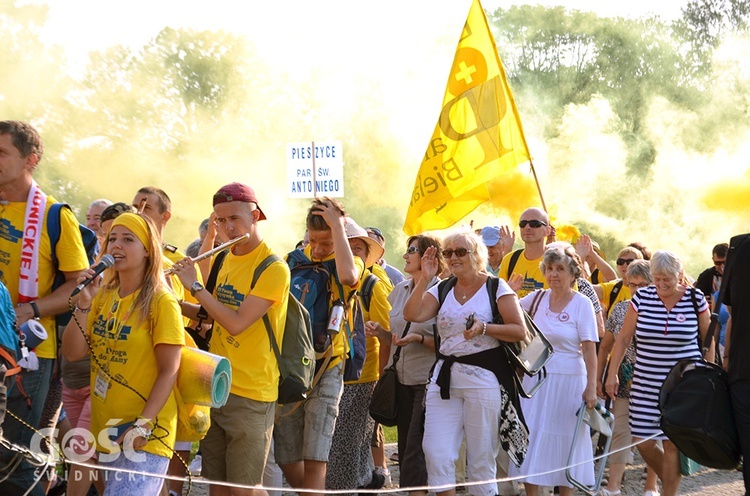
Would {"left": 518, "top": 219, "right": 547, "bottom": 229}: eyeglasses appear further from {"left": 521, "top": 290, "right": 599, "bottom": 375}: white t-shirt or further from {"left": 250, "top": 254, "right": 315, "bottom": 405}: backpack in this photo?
{"left": 250, "top": 254, "right": 315, "bottom": 405}: backpack

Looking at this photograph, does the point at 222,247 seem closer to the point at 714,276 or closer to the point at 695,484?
the point at 695,484

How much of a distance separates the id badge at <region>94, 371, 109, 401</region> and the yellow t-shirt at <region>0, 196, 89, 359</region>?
62 centimetres

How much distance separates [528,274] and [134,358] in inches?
179

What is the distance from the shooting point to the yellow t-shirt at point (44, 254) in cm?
509

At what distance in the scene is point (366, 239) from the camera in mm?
7191

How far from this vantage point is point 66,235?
520cm

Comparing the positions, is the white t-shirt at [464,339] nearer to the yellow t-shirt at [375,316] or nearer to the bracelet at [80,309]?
the yellow t-shirt at [375,316]

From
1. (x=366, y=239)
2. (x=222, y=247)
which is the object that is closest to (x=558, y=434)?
(x=366, y=239)

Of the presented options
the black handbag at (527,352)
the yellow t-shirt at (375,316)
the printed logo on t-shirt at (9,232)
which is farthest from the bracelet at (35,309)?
the yellow t-shirt at (375,316)

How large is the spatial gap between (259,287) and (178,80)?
16.9 metres

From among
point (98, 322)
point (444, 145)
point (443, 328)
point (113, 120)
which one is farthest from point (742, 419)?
point (113, 120)

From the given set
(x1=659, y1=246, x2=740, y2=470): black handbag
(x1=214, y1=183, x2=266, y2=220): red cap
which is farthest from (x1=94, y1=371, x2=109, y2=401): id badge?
(x1=659, y1=246, x2=740, y2=470): black handbag

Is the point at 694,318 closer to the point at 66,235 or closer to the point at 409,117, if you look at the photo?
the point at 66,235

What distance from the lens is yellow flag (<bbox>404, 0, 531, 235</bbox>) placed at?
10.4 m
